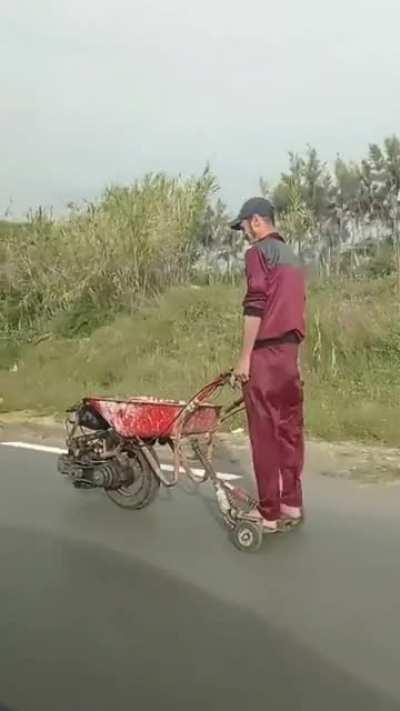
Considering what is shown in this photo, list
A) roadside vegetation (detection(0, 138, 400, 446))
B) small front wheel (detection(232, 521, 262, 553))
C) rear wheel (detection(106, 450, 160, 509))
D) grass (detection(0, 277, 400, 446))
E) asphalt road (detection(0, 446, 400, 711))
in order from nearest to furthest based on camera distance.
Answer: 1. asphalt road (detection(0, 446, 400, 711))
2. small front wheel (detection(232, 521, 262, 553))
3. rear wheel (detection(106, 450, 160, 509))
4. grass (detection(0, 277, 400, 446))
5. roadside vegetation (detection(0, 138, 400, 446))

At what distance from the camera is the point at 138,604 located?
5355mm

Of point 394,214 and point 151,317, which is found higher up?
point 394,214

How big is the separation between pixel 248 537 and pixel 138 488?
1.47 metres

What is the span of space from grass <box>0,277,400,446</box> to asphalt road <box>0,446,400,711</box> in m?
3.92

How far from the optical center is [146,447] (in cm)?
730

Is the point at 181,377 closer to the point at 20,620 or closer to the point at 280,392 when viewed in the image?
the point at 280,392

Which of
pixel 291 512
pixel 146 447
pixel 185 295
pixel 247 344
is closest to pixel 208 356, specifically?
pixel 185 295

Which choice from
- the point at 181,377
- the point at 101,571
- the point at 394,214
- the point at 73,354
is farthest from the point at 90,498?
the point at 394,214

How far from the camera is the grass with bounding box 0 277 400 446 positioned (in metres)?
11.8

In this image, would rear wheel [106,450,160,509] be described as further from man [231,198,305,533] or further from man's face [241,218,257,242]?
man's face [241,218,257,242]

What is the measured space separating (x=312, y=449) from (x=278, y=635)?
529 centimetres

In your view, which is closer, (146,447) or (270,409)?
(270,409)

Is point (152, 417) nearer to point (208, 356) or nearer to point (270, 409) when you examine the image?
point (270, 409)

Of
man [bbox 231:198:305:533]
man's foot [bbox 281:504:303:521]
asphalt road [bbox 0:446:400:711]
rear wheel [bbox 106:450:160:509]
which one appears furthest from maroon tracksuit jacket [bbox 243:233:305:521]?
rear wheel [bbox 106:450:160:509]
